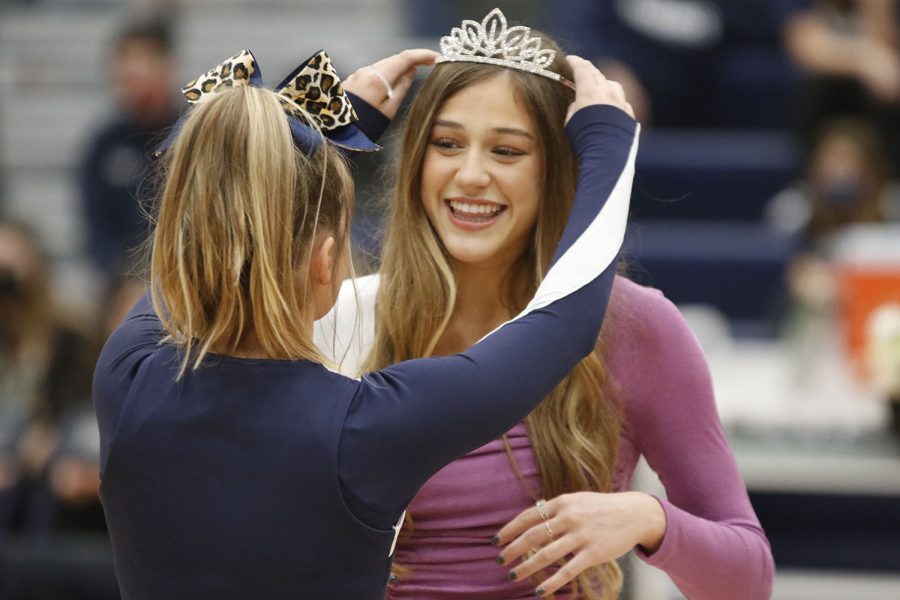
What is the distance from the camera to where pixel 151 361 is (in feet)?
5.09

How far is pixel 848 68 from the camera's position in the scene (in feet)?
17.7

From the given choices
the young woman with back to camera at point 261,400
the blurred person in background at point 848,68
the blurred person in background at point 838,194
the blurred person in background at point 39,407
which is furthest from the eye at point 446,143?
the blurred person in background at point 848,68

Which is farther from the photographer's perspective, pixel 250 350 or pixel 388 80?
pixel 388 80

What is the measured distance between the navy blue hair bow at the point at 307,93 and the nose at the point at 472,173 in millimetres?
235

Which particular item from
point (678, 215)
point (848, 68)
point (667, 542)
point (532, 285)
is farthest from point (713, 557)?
point (678, 215)

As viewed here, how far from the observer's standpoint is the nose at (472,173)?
1.88 m

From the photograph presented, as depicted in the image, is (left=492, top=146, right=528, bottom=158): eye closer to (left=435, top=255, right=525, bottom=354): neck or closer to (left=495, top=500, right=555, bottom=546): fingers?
(left=435, top=255, right=525, bottom=354): neck

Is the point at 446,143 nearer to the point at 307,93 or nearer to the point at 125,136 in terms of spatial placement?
the point at 307,93

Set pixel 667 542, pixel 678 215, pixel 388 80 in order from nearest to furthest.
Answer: pixel 667 542
pixel 388 80
pixel 678 215

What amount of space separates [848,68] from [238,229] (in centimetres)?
435

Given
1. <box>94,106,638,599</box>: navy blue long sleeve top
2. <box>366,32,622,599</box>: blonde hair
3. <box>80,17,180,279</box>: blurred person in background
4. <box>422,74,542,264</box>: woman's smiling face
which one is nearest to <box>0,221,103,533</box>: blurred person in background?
<box>80,17,180,279</box>: blurred person in background

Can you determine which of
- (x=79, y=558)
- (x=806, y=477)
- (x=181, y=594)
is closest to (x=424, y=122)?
(x=181, y=594)

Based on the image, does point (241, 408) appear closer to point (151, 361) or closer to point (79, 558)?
point (151, 361)

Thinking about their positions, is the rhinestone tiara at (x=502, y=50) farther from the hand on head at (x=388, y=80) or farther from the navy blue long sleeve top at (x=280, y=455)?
the navy blue long sleeve top at (x=280, y=455)
